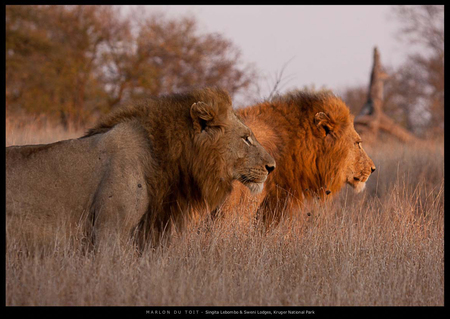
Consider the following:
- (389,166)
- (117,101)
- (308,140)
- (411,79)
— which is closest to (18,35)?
(117,101)

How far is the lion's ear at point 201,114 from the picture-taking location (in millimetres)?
4473

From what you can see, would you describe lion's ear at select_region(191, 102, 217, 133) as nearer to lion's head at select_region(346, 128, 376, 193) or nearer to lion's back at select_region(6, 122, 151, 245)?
lion's back at select_region(6, 122, 151, 245)

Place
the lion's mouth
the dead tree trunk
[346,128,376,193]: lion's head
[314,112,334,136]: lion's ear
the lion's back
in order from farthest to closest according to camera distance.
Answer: the dead tree trunk < [346,128,376,193]: lion's head < [314,112,334,136]: lion's ear < the lion's mouth < the lion's back

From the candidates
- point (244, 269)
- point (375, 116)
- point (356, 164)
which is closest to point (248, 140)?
point (244, 269)

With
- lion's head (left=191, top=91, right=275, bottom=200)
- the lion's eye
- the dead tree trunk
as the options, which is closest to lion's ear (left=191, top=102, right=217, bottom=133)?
lion's head (left=191, top=91, right=275, bottom=200)

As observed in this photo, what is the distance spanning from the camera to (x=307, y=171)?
592cm

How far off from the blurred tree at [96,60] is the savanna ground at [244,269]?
41.8 feet

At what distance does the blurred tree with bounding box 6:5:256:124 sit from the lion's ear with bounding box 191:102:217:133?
42.7 ft

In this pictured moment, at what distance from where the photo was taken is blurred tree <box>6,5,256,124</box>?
17.6 meters

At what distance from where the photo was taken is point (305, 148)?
19.4 ft

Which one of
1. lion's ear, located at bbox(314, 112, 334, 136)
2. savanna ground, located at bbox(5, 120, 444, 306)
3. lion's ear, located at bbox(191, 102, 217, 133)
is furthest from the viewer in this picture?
lion's ear, located at bbox(314, 112, 334, 136)

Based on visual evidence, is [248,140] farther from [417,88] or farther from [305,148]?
[417,88]

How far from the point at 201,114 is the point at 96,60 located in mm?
14813

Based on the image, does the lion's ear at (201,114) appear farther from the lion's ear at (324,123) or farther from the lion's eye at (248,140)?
the lion's ear at (324,123)
